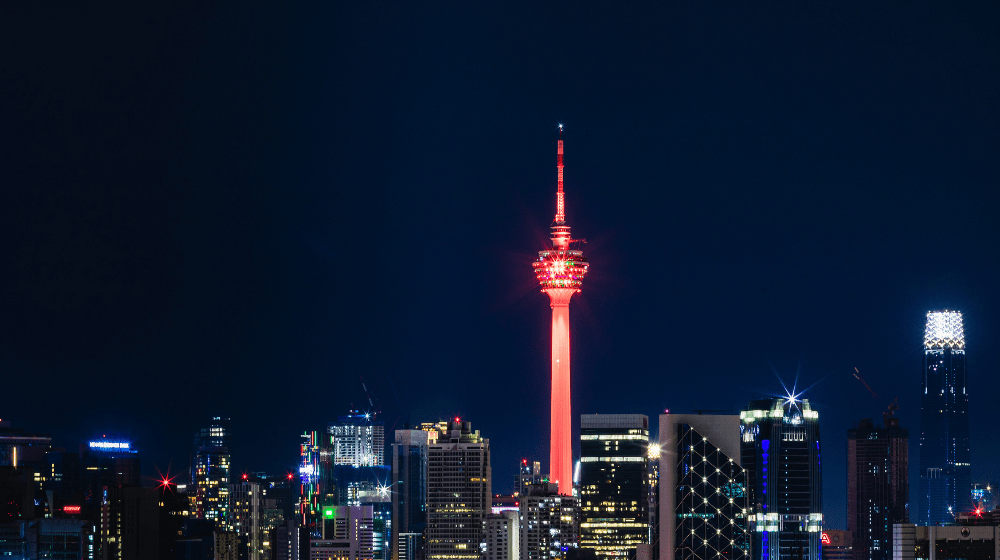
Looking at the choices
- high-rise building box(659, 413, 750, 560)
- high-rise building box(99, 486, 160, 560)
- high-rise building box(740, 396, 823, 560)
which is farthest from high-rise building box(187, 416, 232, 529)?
high-rise building box(659, 413, 750, 560)

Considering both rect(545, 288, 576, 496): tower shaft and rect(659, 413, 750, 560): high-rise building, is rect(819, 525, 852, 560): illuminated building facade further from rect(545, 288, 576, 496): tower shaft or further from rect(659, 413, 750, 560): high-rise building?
rect(659, 413, 750, 560): high-rise building

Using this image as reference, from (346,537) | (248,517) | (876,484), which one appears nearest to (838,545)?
(876,484)

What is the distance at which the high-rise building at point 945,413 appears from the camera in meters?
83.3

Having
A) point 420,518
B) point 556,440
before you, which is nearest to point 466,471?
point 420,518

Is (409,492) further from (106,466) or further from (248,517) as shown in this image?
(106,466)

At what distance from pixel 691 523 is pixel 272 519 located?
102 ft

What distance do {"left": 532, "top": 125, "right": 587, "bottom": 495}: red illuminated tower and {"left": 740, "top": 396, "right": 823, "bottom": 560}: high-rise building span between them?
26.7 m

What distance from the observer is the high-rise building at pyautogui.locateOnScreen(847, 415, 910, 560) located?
73000 mm

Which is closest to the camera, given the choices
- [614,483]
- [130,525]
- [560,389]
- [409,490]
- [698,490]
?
[698,490]

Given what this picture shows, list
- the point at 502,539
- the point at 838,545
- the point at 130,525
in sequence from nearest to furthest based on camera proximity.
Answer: the point at 130,525 → the point at 502,539 → the point at 838,545

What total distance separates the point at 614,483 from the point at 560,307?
25736mm

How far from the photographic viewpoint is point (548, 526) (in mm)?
68000

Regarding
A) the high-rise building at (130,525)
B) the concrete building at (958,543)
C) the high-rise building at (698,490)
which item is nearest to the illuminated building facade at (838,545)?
the concrete building at (958,543)

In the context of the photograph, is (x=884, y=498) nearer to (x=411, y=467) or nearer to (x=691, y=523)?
(x=411, y=467)
